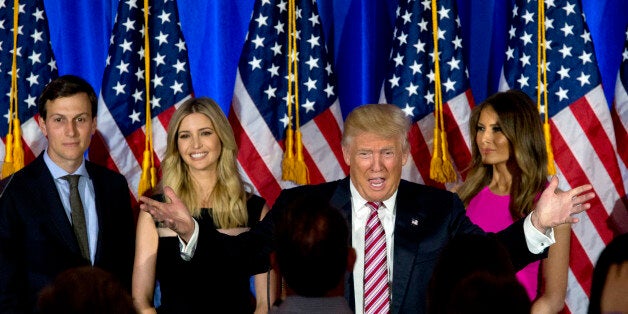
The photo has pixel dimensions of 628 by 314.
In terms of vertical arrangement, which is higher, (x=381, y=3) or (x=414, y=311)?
(x=381, y=3)

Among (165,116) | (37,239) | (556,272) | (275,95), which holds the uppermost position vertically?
(275,95)

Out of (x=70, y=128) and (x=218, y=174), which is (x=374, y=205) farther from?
(x=70, y=128)

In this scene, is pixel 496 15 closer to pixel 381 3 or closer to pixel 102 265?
pixel 381 3

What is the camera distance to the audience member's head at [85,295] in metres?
1.85

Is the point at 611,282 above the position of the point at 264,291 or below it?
above

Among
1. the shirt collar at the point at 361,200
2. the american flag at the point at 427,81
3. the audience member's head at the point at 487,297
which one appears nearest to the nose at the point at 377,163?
the shirt collar at the point at 361,200

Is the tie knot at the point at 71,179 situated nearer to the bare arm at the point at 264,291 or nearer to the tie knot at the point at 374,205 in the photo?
the bare arm at the point at 264,291

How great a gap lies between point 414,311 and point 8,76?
9.58 feet

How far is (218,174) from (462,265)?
7.69ft

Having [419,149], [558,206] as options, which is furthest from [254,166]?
[558,206]

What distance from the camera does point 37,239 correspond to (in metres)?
3.89

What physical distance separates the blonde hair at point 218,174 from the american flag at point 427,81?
3.80ft

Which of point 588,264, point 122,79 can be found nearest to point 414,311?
point 588,264

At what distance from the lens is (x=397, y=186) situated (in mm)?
3357
